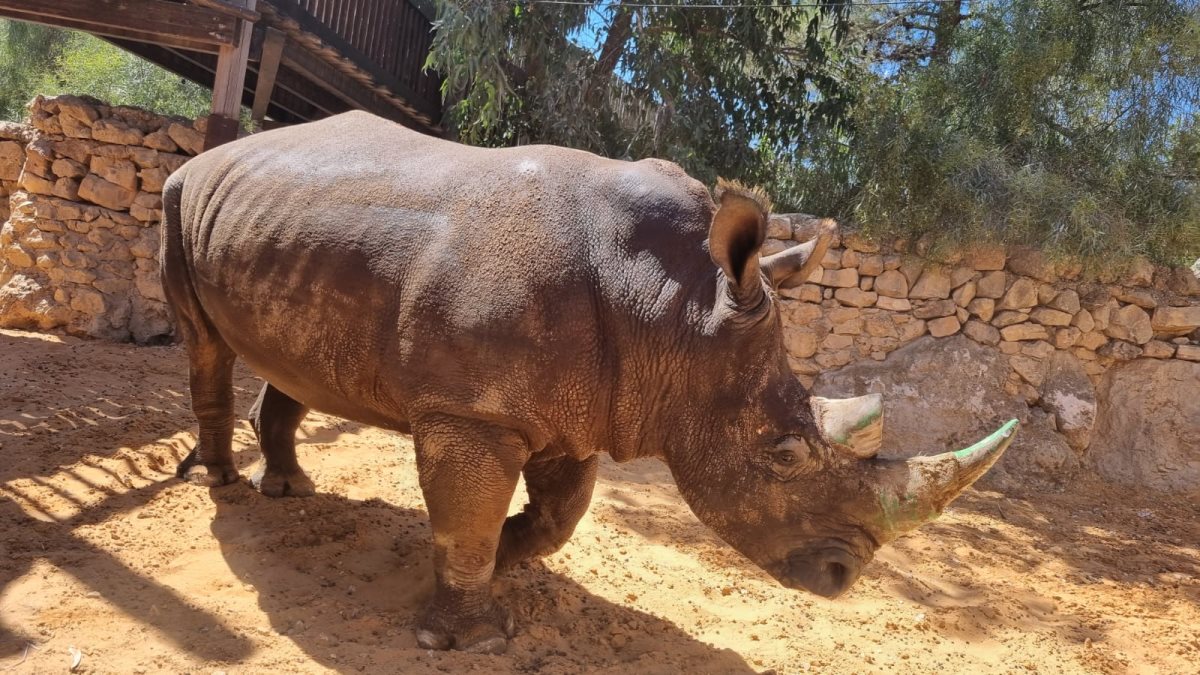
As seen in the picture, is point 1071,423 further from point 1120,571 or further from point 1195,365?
point 1120,571

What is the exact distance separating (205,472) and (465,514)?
2.46 m

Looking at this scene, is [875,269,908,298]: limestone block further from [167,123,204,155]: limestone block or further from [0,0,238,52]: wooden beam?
[167,123,204,155]: limestone block

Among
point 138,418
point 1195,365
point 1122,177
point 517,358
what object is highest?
point 1122,177

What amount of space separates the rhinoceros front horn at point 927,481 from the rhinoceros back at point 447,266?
100cm

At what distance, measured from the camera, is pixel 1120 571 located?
6.04 metres

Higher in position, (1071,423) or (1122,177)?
(1122,177)

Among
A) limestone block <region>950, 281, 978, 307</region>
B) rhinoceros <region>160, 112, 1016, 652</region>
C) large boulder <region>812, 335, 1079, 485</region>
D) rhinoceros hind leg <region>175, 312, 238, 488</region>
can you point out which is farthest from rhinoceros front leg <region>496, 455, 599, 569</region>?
limestone block <region>950, 281, 978, 307</region>

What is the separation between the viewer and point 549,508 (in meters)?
3.93

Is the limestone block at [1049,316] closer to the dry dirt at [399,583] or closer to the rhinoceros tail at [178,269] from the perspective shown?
the dry dirt at [399,583]

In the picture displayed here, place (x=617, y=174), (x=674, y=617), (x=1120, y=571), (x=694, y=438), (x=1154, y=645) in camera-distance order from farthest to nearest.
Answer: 1. (x=1120, y=571)
2. (x=1154, y=645)
3. (x=674, y=617)
4. (x=617, y=174)
5. (x=694, y=438)

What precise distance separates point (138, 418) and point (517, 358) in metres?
4.16

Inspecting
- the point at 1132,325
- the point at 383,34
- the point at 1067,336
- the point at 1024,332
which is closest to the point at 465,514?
the point at 1024,332

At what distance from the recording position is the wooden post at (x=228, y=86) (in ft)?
26.8

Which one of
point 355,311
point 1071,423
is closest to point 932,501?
point 355,311
